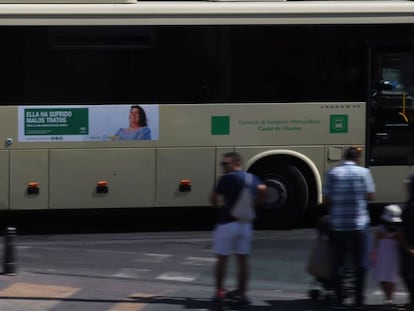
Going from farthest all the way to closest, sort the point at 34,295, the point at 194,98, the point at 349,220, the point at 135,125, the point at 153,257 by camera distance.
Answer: the point at 194,98 → the point at 135,125 → the point at 153,257 → the point at 34,295 → the point at 349,220

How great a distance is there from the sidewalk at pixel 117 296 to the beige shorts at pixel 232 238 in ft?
1.90

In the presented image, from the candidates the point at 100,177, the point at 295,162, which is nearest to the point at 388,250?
the point at 295,162

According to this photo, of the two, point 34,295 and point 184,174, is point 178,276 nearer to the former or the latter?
point 34,295

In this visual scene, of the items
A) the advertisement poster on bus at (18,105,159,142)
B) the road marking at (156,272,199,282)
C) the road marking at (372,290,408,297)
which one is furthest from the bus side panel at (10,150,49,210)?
the road marking at (372,290,408,297)

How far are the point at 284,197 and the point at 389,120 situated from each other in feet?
6.28

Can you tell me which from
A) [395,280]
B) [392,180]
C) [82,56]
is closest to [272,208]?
[392,180]

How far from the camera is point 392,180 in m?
12.4

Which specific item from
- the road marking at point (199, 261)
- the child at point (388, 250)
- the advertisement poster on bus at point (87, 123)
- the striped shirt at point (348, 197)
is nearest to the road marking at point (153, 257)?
the road marking at point (199, 261)

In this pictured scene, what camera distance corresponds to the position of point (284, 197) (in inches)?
490

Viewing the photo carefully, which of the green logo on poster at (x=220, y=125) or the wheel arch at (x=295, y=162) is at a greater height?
the green logo on poster at (x=220, y=125)

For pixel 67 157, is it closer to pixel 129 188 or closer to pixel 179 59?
pixel 129 188

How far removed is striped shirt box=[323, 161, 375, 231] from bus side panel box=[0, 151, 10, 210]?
5.46 metres

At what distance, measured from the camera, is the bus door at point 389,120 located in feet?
40.5

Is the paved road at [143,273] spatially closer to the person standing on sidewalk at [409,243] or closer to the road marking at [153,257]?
the road marking at [153,257]
